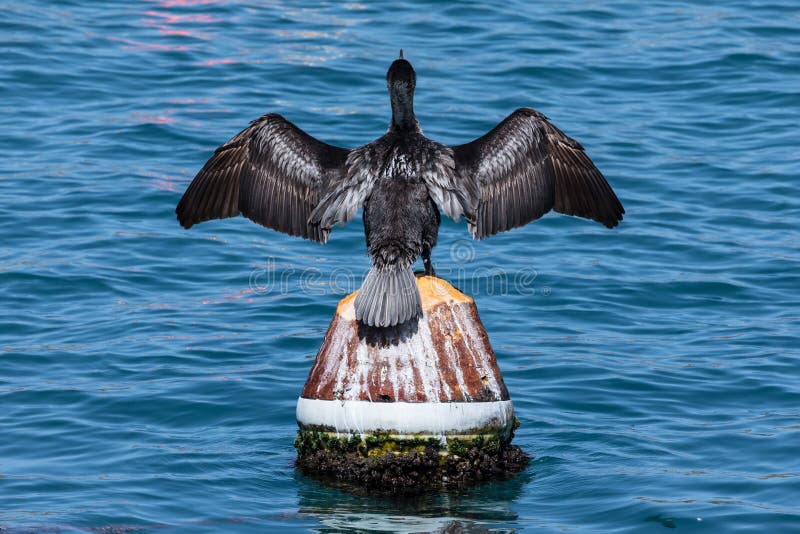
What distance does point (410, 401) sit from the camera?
6.68 meters

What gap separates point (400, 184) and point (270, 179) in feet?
3.81

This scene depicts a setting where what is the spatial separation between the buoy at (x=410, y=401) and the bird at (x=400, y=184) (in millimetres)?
192

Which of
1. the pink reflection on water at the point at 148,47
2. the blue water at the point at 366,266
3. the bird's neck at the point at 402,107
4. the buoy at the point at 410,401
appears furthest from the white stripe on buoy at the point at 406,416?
the pink reflection on water at the point at 148,47

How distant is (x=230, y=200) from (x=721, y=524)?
3.81 meters

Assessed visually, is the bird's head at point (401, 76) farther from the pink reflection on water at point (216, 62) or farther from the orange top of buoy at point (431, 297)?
the pink reflection on water at point (216, 62)

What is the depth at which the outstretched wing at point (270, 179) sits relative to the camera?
25.8 ft

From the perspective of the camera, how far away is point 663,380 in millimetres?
9398

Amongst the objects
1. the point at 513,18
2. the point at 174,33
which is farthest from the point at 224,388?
the point at 513,18

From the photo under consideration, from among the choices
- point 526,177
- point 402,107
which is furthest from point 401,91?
point 526,177

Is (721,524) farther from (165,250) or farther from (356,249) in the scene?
(165,250)

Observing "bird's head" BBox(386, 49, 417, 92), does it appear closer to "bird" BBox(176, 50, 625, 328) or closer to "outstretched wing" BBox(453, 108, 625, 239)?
"bird" BBox(176, 50, 625, 328)

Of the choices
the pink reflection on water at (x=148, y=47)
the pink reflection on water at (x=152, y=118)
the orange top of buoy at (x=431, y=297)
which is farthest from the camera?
the pink reflection on water at (x=148, y=47)

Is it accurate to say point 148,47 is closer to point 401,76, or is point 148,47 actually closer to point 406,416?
point 401,76

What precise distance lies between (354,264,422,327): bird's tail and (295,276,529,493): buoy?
14 centimetres
